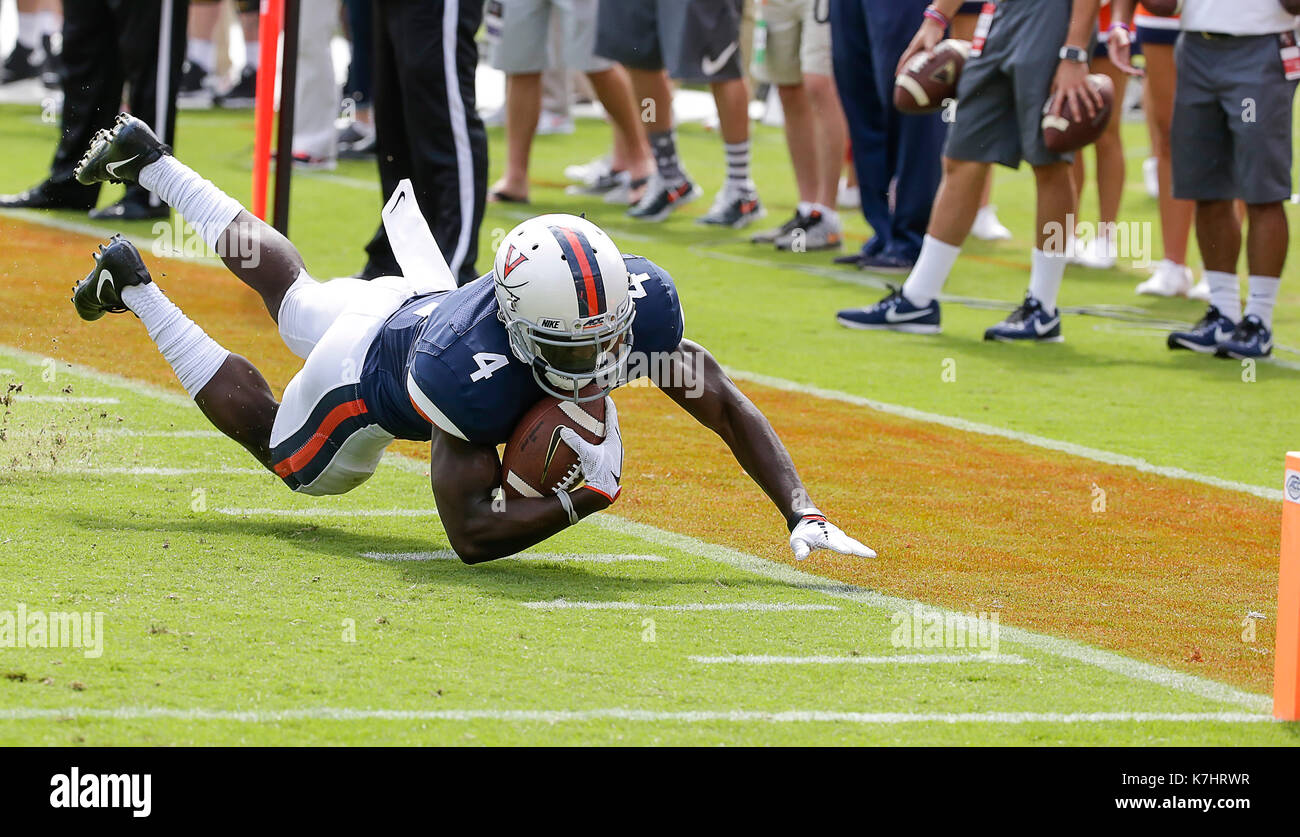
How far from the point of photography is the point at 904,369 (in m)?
7.45

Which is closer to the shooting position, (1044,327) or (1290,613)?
(1290,613)

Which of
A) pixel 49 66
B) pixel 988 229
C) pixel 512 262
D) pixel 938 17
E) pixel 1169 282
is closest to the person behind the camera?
pixel 512 262

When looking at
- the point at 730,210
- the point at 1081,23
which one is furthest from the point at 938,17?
the point at 730,210

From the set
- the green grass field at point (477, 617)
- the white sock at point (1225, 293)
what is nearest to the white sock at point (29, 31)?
the green grass field at point (477, 617)

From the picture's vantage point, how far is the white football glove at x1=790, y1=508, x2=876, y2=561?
14.8 feet

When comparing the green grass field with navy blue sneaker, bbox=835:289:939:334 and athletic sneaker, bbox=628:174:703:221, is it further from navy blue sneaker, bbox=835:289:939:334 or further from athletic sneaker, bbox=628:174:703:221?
athletic sneaker, bbox=628:174:703:221

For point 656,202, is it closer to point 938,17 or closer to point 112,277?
point 938,17

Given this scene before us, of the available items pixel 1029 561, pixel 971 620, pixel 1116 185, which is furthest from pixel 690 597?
pixel 1116 185

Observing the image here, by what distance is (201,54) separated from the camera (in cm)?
1482

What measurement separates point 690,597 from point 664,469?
1.39 m

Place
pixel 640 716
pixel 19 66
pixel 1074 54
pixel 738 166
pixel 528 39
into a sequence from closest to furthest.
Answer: pixel 640 716
pixel 1074 54
pixel 528 39
pixel 738 166
pixel 19 66

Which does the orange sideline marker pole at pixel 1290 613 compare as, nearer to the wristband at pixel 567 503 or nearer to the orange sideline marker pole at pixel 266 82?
the wristband at pixel 567 503

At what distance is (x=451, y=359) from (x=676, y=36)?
6195 millimetres

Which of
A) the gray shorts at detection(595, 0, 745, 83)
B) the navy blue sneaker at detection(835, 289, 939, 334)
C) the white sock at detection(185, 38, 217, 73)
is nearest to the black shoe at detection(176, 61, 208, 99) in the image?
the white sock at detection(185, 38, 217, 73)
